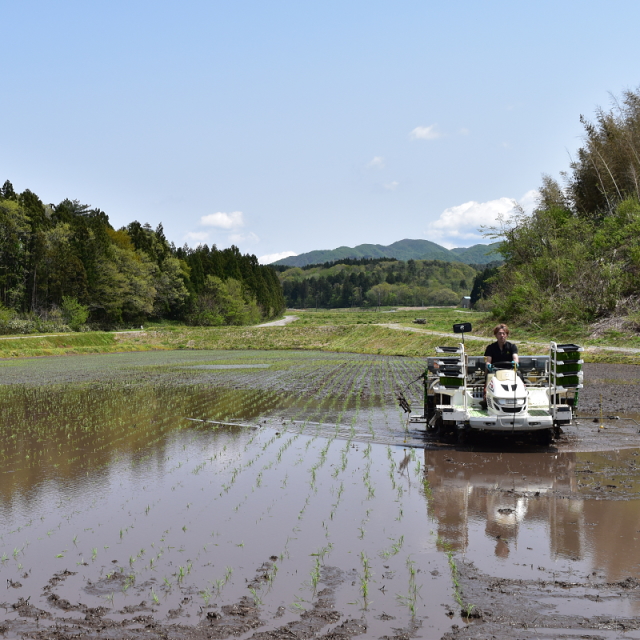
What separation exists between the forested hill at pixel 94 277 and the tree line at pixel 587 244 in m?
44.1

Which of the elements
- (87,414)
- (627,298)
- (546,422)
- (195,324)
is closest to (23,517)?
(546,422)

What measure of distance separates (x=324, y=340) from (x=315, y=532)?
54937 millimetres

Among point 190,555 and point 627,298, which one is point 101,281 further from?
point 190,555

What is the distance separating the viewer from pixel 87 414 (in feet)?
55.5

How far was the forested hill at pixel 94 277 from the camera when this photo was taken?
210 feet

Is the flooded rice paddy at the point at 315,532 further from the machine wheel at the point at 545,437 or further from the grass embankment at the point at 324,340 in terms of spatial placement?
the grass embankment at the point at 324,340

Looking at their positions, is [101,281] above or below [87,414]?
above

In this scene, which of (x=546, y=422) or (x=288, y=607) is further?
(x=546, y=422)

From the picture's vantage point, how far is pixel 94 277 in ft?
240

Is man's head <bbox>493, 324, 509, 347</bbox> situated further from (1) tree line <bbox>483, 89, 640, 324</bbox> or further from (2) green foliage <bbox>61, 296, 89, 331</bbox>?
(2) green foliage <bbox>61, 296, 89, 331</bbox>

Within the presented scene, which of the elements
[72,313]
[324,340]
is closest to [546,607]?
[324,340]

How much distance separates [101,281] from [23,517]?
68.9m

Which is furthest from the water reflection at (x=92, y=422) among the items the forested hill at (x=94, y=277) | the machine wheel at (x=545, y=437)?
the forested hill at (x=94, y=277)

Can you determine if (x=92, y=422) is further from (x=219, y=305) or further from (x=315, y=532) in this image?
(x=219, y=305)
